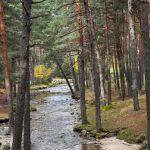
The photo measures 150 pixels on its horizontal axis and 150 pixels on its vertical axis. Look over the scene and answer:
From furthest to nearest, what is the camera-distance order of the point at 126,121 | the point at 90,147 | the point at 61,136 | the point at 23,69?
the point at 126,121 < the point at 61,136 < the point at 90,147 < the point at 23,69

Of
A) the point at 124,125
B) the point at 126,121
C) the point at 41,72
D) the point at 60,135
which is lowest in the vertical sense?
the point at 60,135

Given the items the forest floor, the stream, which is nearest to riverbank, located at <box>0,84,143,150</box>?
the stream

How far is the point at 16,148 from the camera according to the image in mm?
10195

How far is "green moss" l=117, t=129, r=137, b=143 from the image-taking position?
17609 millimetres

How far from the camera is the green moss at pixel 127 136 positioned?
1761cm

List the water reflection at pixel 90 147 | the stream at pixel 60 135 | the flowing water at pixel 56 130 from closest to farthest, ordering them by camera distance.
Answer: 1. the water reflection at pixel 90 147
2. the stream at pixel 60 135
3. the flowing water at pixel 56 130

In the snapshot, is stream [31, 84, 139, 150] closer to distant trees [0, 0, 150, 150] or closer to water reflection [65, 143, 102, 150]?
water reflection [65, 143, 102, 150]

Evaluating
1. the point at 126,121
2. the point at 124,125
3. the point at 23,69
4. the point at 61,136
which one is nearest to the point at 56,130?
the point at 61,136

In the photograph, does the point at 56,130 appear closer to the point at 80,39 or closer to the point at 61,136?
the point at 61,136

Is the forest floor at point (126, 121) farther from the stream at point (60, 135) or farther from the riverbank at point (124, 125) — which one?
the stream at point (60, 135)

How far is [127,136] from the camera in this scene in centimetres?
1831

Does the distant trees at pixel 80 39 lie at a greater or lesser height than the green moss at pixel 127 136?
greater

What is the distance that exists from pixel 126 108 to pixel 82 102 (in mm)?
3697

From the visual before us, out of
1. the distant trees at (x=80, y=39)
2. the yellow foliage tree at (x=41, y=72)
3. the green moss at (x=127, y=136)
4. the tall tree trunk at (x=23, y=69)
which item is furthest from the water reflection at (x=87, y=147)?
the yellow foliage tree at (x=41, y=72)
